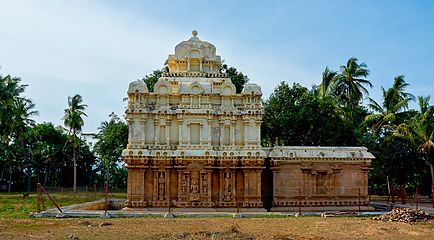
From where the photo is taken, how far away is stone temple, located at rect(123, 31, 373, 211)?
79.0 ft

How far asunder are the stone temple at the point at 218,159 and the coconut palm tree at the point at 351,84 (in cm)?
1914

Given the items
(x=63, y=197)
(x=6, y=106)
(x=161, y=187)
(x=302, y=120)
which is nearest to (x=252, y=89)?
(x=161, y=187)

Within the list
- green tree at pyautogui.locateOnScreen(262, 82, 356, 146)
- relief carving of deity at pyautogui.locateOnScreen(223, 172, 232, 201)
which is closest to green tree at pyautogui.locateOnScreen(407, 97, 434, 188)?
green tree at pyautogui.locateOnScreen(262, 82, 356, 146)

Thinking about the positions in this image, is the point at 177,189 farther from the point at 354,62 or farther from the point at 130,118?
the point at 354,62

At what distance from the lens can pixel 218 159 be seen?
961 inches

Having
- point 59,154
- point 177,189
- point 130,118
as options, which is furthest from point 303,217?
point 59,154

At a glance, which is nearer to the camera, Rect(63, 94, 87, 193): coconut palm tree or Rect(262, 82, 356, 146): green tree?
Rect(262, 82, 356, 146): green tree

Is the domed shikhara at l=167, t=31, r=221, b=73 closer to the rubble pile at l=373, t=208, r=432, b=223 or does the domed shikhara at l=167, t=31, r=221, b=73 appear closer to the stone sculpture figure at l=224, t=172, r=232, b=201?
the stone sculpture figure at l=224, t=172, r=232, b=201

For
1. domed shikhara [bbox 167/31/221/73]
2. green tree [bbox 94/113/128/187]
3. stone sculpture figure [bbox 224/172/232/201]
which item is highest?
domed shikhara [bbox 167/31/221/73]

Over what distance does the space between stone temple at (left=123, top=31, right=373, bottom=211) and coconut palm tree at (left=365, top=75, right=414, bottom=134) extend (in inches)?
579

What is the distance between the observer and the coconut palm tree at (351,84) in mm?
44000

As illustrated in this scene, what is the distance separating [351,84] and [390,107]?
202 inches

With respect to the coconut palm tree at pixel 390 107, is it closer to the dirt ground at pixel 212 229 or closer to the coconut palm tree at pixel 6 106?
the dirt ground at pixel 212 229

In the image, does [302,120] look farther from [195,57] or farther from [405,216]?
[405,216]
